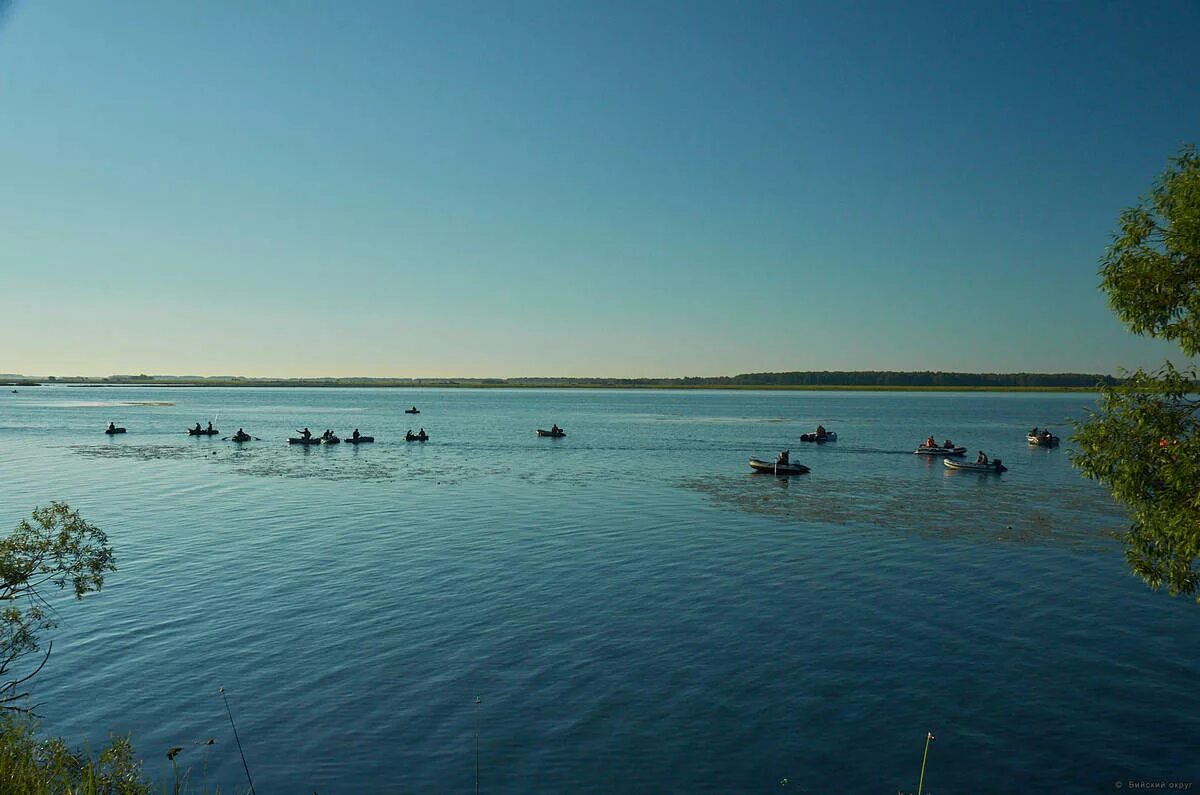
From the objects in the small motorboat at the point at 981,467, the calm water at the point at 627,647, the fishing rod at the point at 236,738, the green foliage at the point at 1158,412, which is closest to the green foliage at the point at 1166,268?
the green foliage at the point at 1158,412

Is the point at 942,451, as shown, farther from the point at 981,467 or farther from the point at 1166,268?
the point at 1166,268

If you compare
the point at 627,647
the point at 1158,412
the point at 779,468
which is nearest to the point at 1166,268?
the point at 1158,412

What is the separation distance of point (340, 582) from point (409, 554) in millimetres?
Answer: 4978

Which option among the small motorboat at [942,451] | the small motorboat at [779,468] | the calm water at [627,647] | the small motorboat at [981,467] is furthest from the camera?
the small motorboat at [942,451]

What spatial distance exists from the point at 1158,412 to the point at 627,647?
14135mm

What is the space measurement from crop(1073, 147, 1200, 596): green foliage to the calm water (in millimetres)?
4447

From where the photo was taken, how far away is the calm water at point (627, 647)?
1566 centimetres

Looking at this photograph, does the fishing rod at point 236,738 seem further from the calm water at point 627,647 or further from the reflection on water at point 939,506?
the reflection on water at point 939,506

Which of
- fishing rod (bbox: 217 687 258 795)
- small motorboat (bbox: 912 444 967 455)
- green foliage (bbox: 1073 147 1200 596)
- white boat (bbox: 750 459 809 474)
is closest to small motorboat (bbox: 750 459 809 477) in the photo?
white boat (bbox: 750 459 809 474)

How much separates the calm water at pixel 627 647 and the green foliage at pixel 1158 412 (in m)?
4.45

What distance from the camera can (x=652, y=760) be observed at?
15.6m

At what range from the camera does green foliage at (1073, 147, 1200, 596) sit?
15578 millimetres

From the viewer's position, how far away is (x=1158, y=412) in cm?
1642

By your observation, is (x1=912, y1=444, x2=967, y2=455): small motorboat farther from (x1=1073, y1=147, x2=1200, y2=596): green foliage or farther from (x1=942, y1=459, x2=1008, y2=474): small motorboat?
(x1=1073, y1=147, x2=1200, y2=596): green foliage
